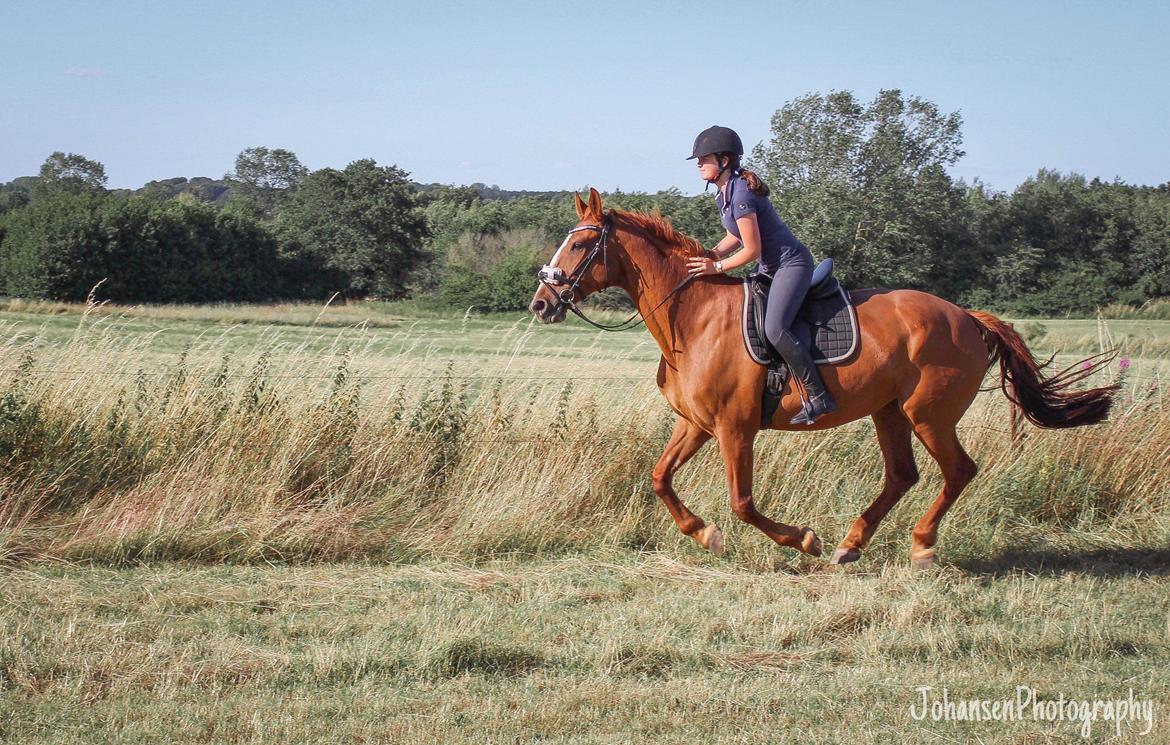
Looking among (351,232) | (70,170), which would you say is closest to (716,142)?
(351,232)

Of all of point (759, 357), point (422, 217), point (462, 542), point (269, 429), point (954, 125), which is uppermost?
point (954, 125)

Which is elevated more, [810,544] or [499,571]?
[810,544]

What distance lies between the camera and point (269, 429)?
756cm

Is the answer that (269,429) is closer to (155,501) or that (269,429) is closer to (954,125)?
(155,501)

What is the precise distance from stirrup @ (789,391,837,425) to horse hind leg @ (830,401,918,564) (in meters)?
0.75

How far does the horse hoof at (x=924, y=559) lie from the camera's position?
6551 mm

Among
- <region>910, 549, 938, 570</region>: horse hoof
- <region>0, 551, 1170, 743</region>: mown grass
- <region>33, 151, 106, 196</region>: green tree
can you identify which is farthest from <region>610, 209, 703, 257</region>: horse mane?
<region>33, 151, 106, 196</region>: green tree

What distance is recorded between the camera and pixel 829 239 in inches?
1914

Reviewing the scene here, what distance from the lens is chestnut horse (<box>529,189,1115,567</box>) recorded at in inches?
246

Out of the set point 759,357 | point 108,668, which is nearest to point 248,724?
point 108,668

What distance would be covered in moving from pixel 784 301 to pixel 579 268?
127 centimetres

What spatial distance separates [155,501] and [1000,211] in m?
55.1

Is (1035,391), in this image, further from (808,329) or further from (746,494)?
(746,494)

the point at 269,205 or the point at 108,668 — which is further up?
the point at 269,205
